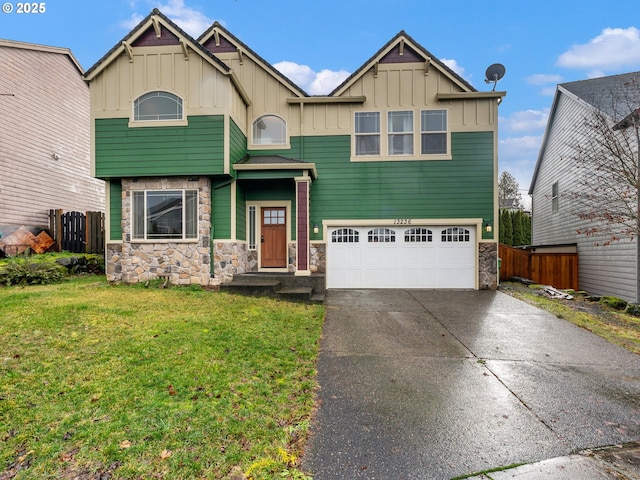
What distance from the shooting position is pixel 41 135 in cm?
1257

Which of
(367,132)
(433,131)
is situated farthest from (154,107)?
(433,131)

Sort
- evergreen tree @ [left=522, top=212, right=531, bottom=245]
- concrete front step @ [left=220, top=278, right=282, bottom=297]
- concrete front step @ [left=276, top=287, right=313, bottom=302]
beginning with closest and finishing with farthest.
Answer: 1. concrete front step @ [left=276, top=287, right=313, bottom=302]
2. concrete front step @ [left=220, top=278, right=282, bottom=297]
3. evergreen tree @ [left=522, top=212, right=531, bottom=245]

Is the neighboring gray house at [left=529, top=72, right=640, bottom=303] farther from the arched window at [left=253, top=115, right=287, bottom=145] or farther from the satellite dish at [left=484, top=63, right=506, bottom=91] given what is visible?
the arched window at [left=253, top=115, right=287, bottom=145]

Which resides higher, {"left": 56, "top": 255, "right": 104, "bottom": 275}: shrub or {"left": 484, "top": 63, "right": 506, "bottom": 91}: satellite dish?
{"left": 484, "top": 63, "right": 506, "bottom": 91}: satellite dish

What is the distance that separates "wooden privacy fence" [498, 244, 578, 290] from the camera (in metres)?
12.1

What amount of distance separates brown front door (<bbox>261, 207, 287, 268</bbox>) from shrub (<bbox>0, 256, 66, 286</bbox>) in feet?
18.4

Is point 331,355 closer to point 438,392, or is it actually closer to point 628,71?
point 438,392

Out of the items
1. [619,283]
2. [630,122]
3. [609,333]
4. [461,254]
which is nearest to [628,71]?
[630,122]

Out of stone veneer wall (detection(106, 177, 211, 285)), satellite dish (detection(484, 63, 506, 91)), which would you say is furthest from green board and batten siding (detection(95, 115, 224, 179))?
satellite dish (detection(484, 63, 506, 91))

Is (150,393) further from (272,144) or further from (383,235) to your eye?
(272,144)

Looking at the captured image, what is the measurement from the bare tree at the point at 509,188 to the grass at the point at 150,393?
109 ft

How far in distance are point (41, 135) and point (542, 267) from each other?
2004 cm

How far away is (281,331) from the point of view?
16.8 feet

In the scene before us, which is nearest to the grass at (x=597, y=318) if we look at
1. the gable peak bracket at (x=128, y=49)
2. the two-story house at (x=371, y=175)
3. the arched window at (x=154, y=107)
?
the two-story house at (x=371, y=175)
